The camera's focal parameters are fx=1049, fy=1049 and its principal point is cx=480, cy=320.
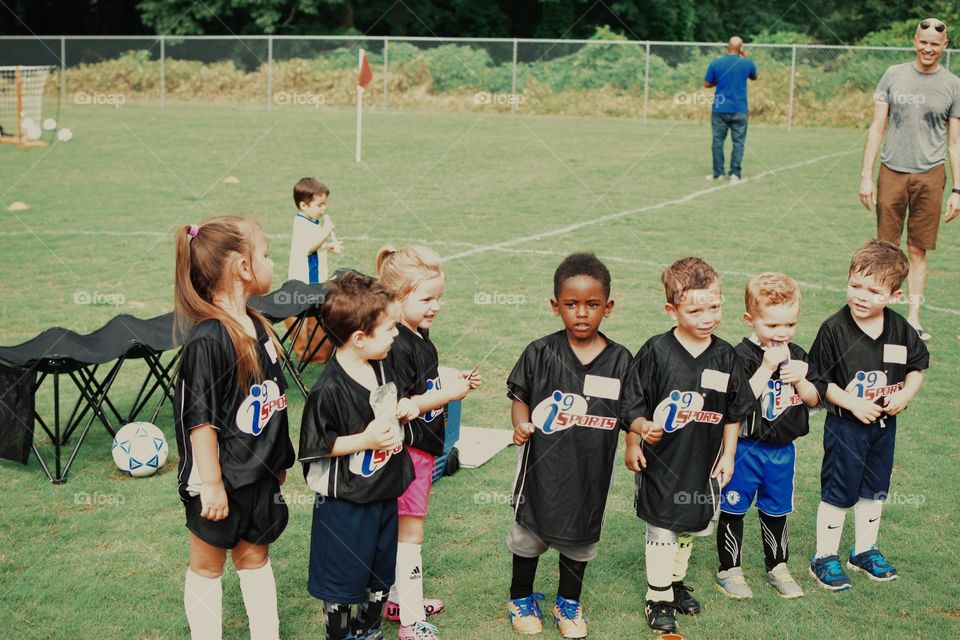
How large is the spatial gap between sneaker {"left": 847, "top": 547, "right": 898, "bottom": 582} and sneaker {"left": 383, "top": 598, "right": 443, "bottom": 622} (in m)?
1.96

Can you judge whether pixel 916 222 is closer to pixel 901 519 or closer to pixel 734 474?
pixel 901 519

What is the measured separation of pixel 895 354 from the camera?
462cm

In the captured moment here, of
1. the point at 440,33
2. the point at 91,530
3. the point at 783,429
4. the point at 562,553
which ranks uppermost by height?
the point at 440,33

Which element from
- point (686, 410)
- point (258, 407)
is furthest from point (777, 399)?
point (258, 407)

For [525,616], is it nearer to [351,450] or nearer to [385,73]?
[351,450]

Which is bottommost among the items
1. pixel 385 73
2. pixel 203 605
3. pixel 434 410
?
pixel 203 605

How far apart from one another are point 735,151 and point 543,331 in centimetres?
1019

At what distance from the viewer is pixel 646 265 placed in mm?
11414

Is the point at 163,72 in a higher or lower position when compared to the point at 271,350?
higher

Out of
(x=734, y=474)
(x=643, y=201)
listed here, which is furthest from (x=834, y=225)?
(x=734, y=474)

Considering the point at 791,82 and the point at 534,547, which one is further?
the point at 791,82

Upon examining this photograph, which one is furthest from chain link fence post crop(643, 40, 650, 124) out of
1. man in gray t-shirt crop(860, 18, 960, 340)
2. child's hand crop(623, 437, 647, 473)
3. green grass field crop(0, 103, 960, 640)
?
child's hand crop(623, 437, 647, 473)

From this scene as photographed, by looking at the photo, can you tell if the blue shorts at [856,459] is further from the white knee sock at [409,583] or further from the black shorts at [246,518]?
the black shorts at [246,518]

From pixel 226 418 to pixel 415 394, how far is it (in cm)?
78
